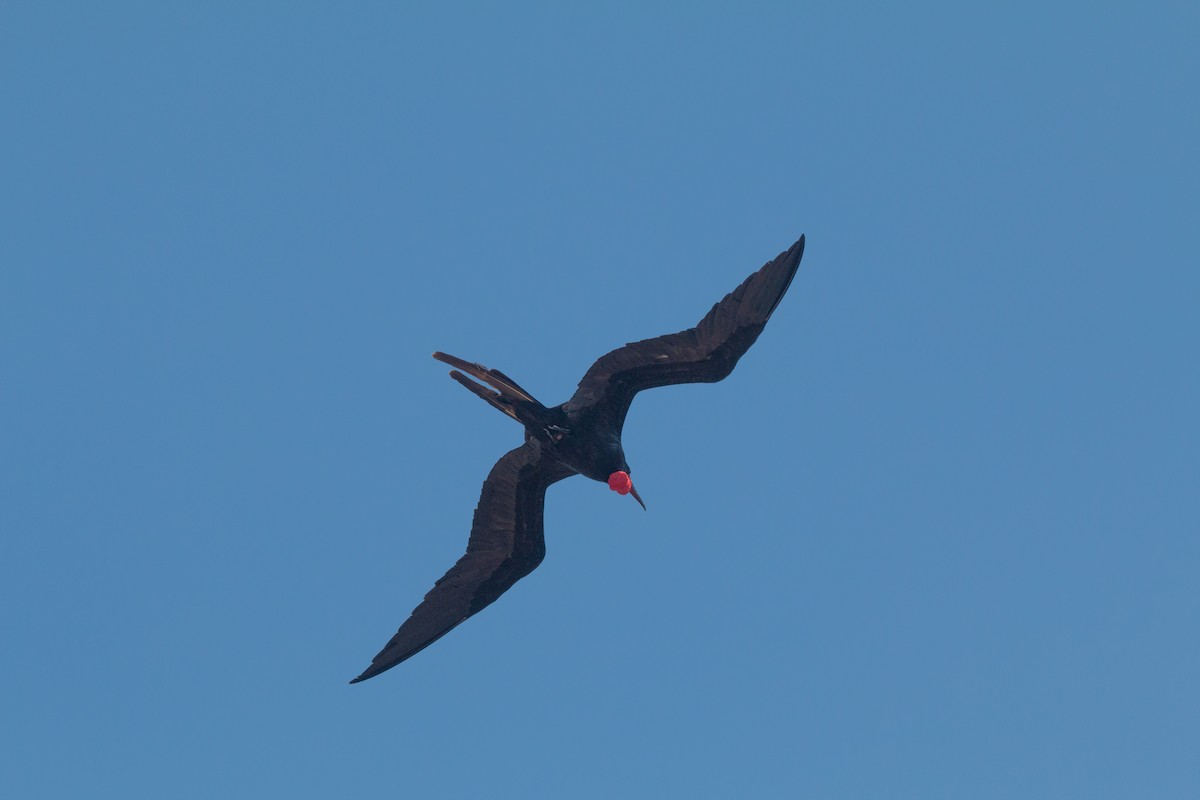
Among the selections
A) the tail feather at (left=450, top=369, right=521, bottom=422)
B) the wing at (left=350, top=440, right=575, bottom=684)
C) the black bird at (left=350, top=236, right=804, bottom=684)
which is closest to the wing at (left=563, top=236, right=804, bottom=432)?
the black bird at (left=350, top=236, right=804, bottom=684)

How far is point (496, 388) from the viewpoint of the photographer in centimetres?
2011

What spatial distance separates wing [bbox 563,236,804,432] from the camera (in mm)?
18922

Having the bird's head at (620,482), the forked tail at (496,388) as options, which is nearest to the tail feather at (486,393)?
the forked tail at (496,388)

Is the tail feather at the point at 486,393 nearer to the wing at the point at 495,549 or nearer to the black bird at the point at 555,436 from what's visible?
the black bird at the point at 555,436

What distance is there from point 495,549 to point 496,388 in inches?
123

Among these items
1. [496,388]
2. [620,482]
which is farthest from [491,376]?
[620,482]

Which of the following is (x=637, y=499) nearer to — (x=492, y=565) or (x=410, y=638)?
(x=492, y=565)

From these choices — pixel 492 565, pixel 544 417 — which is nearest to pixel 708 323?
pixel 544 417

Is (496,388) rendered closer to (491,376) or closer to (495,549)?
(491,376)

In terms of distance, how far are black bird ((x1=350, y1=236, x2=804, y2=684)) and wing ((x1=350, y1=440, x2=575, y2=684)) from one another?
0.06 feet

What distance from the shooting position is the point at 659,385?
67.2 feet

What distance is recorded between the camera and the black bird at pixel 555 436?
19312 mm

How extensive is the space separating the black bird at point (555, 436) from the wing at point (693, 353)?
2cm

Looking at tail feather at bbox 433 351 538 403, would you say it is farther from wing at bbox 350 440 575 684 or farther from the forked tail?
wing at bbox 350 440 575 684
